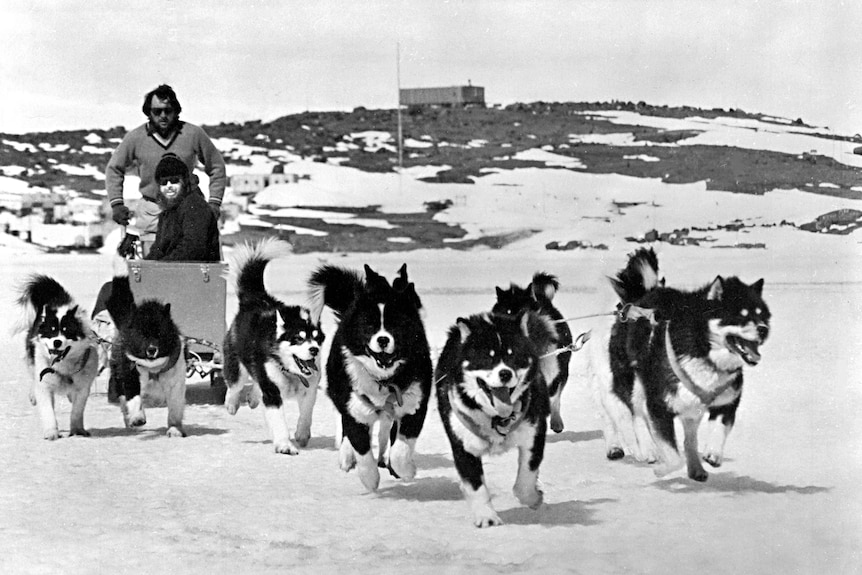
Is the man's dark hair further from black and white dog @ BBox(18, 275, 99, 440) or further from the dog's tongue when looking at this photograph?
the dog's tongue

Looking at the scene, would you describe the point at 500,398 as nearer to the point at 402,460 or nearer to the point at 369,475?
the point at 402,460

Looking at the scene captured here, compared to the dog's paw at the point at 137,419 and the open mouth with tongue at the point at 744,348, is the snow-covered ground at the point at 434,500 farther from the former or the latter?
the open mouth with tongue at the point at 744,348

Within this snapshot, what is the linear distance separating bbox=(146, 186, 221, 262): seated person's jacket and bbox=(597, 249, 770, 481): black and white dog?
268 cm

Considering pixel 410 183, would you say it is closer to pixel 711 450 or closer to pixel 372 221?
pixel 372 221

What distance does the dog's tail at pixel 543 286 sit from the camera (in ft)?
18.0

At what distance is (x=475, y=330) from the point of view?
161 inches

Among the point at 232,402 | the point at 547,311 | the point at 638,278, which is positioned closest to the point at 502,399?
the point at 638,278

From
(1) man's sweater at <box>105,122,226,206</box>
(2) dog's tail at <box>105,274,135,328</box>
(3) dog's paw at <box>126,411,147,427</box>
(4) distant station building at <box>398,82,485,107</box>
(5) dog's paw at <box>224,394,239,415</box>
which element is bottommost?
Result: (3) dog's paw at <box>126,411,147,427</box>

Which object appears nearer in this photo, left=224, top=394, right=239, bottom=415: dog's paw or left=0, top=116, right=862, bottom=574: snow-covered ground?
left=0, top=116, right=862, bottom=574: snow-covered ground

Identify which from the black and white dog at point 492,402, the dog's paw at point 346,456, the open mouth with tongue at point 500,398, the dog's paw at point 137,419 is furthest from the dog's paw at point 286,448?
the open mouth with tongue at point 500,398

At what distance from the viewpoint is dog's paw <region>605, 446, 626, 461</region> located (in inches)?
202

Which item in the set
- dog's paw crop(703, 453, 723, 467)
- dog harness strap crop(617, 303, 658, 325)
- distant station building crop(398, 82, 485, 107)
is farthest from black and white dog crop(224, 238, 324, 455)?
distant station building crop(398, 82, 485, 107)

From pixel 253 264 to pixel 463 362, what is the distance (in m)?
1.99

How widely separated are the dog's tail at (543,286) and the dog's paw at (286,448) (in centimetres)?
121
